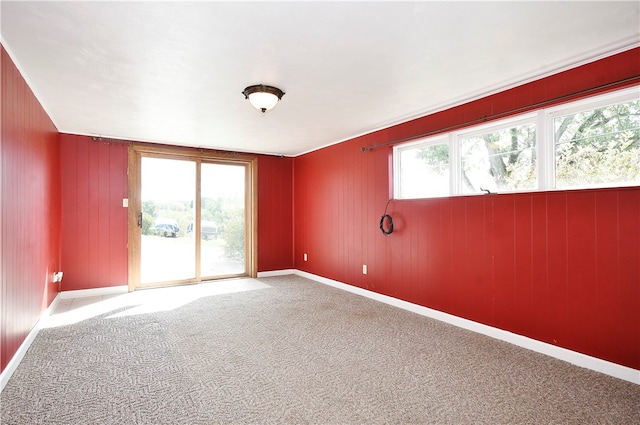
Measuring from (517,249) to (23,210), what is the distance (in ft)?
14.6

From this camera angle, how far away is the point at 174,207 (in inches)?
222

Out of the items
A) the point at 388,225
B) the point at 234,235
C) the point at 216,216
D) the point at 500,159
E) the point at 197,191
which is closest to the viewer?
the point at 500,159

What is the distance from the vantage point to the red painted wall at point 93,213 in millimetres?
4836

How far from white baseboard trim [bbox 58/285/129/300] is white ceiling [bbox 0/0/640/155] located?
8.45 feet

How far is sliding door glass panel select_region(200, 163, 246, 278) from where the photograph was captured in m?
5.95

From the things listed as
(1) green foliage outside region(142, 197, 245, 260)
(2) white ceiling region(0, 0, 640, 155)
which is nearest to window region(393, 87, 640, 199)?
(2) white ceiling region(0, 0, 640, 155)

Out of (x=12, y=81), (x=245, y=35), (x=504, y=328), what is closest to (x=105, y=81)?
(x=12, y=81)

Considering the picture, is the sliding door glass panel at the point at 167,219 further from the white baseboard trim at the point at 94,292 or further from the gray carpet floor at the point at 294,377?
the gray carpet floor at the point at 294,377

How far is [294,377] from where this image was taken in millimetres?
2457

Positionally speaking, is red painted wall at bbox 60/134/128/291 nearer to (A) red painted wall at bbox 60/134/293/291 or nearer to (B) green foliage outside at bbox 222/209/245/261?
(A) red painted wall at bbox 60/134/293/291

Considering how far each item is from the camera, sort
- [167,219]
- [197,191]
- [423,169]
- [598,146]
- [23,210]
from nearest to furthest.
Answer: [598,146], [23,210], [423,169], [167,219], [197,191]

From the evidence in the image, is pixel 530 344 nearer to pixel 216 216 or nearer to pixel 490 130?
pixel 490 130

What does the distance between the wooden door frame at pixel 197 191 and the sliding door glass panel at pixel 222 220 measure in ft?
0.31

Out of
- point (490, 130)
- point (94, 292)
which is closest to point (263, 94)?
point (490, 130)
